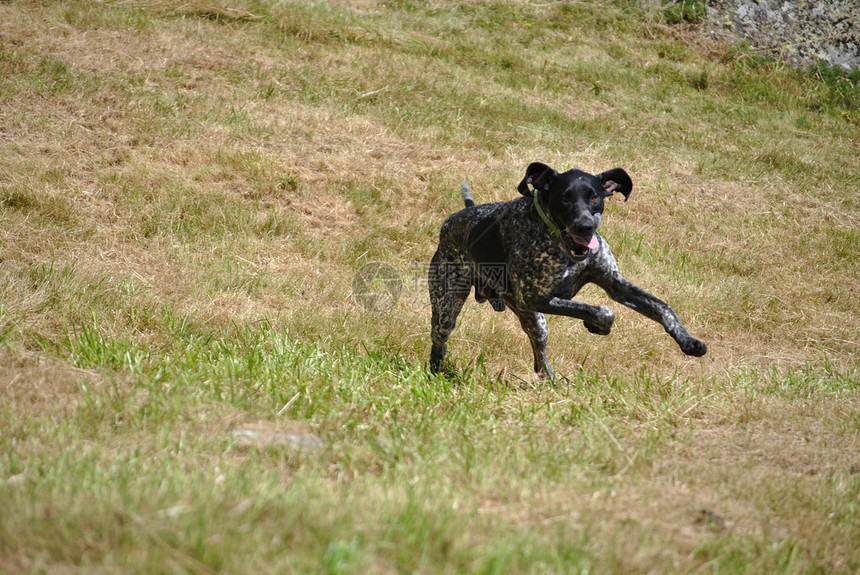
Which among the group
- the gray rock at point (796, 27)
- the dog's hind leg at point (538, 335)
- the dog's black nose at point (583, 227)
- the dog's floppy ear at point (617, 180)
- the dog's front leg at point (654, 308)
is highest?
the gray rock at point (796, 27)

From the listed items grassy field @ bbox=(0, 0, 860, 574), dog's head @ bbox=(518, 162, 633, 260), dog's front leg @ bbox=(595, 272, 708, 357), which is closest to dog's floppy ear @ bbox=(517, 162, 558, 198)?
dog's head @ bbox=(518, 162, 633, 260)

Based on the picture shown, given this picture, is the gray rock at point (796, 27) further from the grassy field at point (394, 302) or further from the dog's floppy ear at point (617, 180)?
the dog's floppy ear at point (617, 180)

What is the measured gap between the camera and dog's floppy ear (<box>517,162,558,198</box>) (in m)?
4.89

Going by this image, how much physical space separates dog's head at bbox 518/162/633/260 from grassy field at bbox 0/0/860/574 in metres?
0.93

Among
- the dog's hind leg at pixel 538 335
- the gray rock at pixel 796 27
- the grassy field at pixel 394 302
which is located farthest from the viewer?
the gray rock at pixel 796 27

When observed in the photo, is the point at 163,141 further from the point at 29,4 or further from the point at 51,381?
the point at 51,381

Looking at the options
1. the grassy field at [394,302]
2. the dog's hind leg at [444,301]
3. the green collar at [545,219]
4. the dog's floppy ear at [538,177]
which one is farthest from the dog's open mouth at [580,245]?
the dog's hind leg at [444,301]

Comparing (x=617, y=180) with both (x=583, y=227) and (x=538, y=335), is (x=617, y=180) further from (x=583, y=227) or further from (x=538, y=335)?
(x=538, y=335)

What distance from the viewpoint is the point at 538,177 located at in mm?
4938

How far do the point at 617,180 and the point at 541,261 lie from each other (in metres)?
0.75

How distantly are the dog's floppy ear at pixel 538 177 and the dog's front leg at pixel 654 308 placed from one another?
0.73 metres

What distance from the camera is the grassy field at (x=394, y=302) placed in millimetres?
2730

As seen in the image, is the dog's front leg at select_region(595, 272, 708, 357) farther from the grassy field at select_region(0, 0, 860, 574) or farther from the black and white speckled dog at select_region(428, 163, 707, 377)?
the grassy field at select_region(0, 0, 860, 574)

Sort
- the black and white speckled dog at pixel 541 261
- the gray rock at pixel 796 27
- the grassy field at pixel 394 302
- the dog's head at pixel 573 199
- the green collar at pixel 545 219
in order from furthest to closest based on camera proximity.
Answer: the gray rock at pixel 796 27, the green collar at pixel 545 219, the black and white speckled dog at pixel 541 261, the dog's head at pixel 573 199, the grassy field at pixel 394 302
